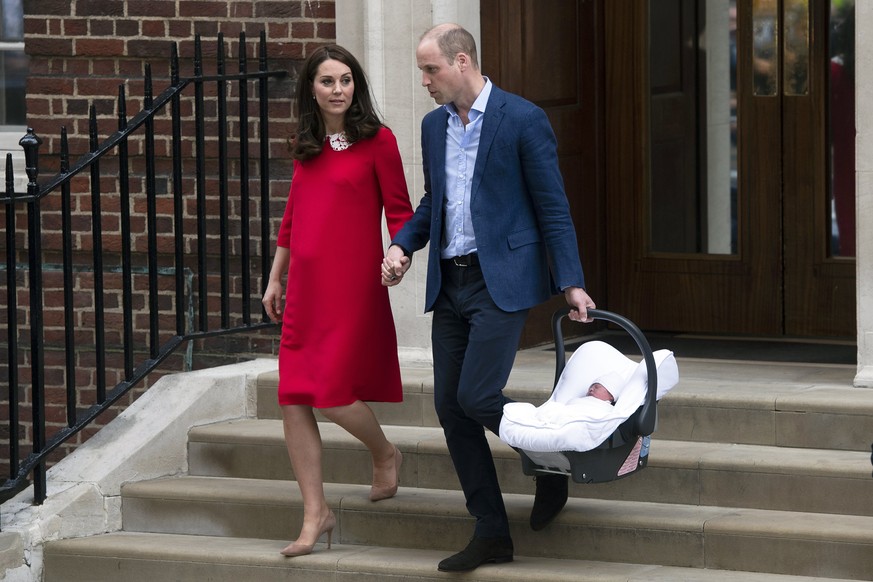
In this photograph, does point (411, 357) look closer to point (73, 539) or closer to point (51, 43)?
point (73, 539)

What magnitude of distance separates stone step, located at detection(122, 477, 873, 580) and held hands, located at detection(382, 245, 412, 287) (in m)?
0.91

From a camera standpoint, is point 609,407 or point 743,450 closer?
point 609,407

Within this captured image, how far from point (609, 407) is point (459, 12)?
2.38 metres

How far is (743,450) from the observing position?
226 inches

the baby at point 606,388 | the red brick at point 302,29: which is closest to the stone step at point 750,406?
the baby at point 606,388

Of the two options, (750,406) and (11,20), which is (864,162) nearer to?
(750,406)

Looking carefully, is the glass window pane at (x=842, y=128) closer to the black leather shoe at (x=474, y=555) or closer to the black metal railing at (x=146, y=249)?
the black metal railing at (x=146, y=249)

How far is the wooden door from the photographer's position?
23.3 ft

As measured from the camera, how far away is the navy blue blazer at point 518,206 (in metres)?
5.07

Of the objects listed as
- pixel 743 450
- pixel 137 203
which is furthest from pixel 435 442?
pixel 137 203

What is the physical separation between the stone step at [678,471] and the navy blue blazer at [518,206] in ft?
2.93

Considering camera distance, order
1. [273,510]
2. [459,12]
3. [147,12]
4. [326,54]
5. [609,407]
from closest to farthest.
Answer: [609,407]
[326,54]
[273,510]
[459,12]
[147,12]

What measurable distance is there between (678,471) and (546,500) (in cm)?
50

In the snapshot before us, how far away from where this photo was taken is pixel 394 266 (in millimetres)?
5152
